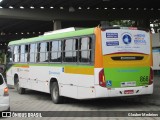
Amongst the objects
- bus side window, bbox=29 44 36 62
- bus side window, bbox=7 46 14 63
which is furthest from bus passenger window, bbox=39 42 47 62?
bus side window, bbox=7 46 14 63

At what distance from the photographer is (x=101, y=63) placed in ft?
44.8

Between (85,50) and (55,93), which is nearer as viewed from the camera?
(85,50)

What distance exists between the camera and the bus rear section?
13.7m

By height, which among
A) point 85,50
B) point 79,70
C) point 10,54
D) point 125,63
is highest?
point 10,54

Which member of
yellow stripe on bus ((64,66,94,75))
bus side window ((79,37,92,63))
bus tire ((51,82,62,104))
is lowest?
bus tire ((51,82,62,104))

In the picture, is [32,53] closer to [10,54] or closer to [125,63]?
[10,54]

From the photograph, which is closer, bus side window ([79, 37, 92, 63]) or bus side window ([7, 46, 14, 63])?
bus side window ([79, 37, 92, 63])

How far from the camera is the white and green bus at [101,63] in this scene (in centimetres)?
1373

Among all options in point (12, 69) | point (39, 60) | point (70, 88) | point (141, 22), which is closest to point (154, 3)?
point (141, 22)

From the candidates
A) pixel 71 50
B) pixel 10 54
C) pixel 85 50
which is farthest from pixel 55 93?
pixel 10 54

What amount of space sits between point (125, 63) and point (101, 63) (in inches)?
37.7

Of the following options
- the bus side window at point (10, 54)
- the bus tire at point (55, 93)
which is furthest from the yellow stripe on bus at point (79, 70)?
the bus side window at point (10, 54)

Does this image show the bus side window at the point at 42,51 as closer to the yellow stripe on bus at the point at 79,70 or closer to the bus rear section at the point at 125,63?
the yellow stripe on bus at the point at 79,70

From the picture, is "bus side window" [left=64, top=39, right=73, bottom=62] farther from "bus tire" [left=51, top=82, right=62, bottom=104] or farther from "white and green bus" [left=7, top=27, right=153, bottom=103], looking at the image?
"bus tire" [left=51, top=82, right=62, bottom=104]
